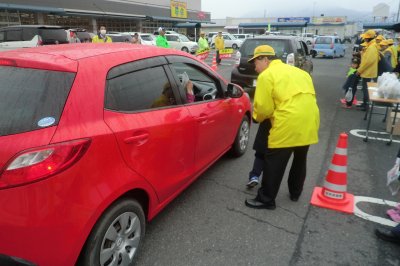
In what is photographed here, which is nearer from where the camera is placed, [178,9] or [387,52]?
[387,52]

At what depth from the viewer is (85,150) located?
198 centimetres

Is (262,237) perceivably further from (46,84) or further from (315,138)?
(46,84)

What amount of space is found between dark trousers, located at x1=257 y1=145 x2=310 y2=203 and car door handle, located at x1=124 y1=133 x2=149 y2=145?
54.4 inches

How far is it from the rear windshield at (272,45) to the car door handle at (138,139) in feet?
22.3

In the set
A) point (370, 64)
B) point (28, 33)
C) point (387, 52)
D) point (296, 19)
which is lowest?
point (370, 64)

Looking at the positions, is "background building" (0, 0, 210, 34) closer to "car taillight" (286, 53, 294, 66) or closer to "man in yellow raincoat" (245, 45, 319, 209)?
"car taillight" (286, 53, 294, 66)

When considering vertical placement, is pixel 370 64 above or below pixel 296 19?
below

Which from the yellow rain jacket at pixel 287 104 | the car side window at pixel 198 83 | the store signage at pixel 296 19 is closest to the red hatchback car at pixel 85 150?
the car side window at pixel 198 83

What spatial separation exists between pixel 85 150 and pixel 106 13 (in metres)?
34.6

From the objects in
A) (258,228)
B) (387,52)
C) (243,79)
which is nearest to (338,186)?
(258,228)

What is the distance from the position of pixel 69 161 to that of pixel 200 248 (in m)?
1.48

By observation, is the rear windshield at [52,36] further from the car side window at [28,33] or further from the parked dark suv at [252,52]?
the parked dark suv at [252,52]

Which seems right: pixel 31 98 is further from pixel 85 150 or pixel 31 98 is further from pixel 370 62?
pixel 370 62

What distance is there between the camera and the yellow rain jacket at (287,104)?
304cm
